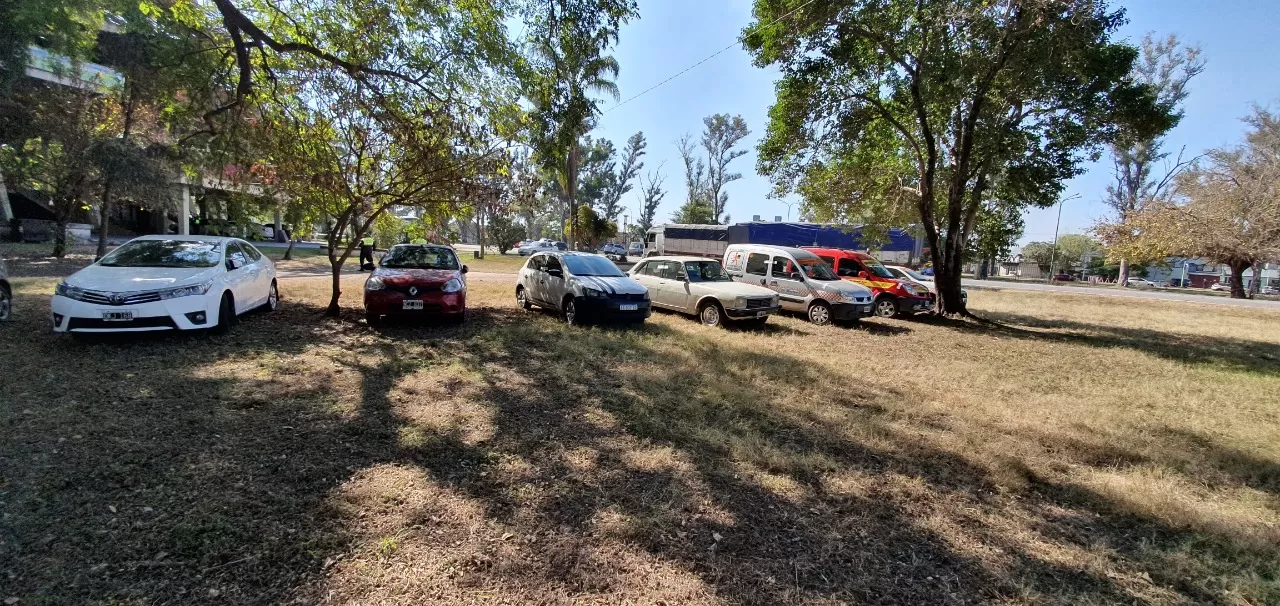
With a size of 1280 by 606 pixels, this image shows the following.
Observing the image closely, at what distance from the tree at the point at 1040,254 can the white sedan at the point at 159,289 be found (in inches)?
2899

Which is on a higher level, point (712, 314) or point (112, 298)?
point (112, 298)

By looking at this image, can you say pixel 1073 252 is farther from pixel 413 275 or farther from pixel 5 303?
pixel 5 303

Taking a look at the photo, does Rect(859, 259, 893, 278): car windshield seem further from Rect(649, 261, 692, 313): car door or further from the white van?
Rect(649, 261, 692, 313): car door

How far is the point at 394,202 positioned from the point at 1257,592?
10.8 meters

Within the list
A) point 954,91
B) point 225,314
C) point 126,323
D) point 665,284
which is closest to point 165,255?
point 225,314

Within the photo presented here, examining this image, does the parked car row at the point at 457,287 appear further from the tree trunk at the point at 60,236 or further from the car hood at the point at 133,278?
the tree trunk at the point at 60,236

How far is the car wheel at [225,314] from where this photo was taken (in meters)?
6.91

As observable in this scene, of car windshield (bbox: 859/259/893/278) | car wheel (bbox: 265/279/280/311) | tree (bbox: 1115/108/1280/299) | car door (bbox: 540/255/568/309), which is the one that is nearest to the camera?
car wheel (bbox: 265/279/280/311)

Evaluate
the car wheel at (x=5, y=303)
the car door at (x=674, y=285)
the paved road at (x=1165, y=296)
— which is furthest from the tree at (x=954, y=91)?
the paved road at (x=1165, y=296)

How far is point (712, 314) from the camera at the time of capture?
10281 mm

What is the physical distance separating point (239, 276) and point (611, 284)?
5.82 meters

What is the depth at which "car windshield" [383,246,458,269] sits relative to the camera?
30.3 ft

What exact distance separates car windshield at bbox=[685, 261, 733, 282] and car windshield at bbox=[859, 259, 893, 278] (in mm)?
4924

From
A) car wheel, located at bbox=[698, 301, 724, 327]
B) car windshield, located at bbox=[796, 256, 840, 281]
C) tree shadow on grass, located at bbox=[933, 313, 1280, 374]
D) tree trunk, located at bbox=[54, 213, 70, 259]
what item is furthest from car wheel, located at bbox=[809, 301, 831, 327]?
A: tree trunk, located at bbox=[54, 213, 70, 259]
